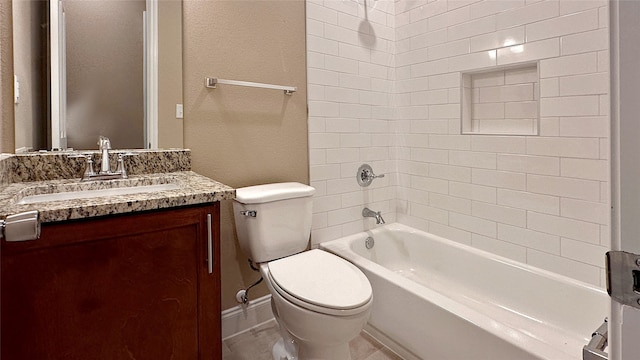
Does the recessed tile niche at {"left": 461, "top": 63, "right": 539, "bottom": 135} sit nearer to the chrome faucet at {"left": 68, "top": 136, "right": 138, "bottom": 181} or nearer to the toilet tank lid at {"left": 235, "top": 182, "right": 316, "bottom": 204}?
the toilet tank lid at {"left": 235, "top": 182, "right": 316, "bottom": 204}

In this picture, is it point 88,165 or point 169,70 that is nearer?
point 88,165

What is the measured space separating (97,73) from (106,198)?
853mm

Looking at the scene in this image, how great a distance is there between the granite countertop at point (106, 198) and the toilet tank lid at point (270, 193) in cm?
30

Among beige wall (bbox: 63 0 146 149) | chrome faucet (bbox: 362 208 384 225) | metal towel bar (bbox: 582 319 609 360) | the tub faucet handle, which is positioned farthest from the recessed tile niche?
beige wall (bbox: 63 0 146 149)

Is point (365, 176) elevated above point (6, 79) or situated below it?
below

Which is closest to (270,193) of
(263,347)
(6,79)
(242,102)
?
(242,102)

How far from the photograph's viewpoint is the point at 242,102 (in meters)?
1.94

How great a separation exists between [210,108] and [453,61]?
155 centimetres

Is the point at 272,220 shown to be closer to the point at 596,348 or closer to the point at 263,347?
the point at 263,347

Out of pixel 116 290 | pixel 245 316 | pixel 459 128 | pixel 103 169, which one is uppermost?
pixel 459 128

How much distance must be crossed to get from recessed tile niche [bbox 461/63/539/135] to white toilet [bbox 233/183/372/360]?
4.00 feet

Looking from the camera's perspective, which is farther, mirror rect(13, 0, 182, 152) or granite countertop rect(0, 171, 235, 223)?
mirror rect(13, 0, 182, 152)

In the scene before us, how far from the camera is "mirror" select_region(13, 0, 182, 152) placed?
1406mm

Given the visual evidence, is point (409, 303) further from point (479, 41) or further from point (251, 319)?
point (479, 41)
